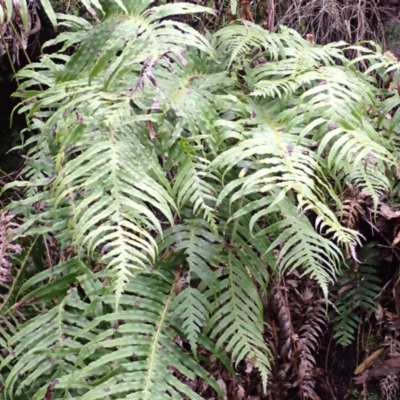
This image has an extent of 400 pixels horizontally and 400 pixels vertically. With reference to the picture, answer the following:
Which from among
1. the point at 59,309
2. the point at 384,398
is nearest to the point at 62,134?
the point at 59,309

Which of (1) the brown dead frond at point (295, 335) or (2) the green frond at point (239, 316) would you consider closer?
(2) the green frond at point (239, 316)

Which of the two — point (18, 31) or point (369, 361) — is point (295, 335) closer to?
point (369, 361)

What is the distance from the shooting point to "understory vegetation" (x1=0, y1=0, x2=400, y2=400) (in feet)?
4.58

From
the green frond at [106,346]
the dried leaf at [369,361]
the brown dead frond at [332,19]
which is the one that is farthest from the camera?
the brown dead frond at [332,19]

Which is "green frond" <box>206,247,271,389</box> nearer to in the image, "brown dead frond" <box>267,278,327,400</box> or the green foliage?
"brown dead frond" <box>267,278,327,400</box>

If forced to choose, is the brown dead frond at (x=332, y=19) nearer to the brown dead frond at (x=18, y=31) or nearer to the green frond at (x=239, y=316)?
the brown dead frond at (x=18, y=31)

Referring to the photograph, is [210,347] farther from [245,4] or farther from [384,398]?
[245,4]

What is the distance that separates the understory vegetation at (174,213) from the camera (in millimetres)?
1396

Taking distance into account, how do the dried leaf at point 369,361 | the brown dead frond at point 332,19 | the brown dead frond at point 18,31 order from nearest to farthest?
the dried leaf at point 369,361
the brown dead frond at point 18,31
the brown dead frond at point 332,19

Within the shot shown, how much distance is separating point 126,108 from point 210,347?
0.66 meters

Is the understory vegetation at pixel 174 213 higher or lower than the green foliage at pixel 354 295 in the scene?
higher

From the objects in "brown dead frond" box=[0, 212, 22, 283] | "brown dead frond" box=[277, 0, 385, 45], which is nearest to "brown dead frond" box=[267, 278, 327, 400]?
"brown dead frond" box=[0, 212, 22, 283]

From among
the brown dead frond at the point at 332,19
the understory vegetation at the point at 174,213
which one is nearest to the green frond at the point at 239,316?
the understory vegetation at the point at 174,213

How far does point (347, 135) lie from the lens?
1.45 metres
